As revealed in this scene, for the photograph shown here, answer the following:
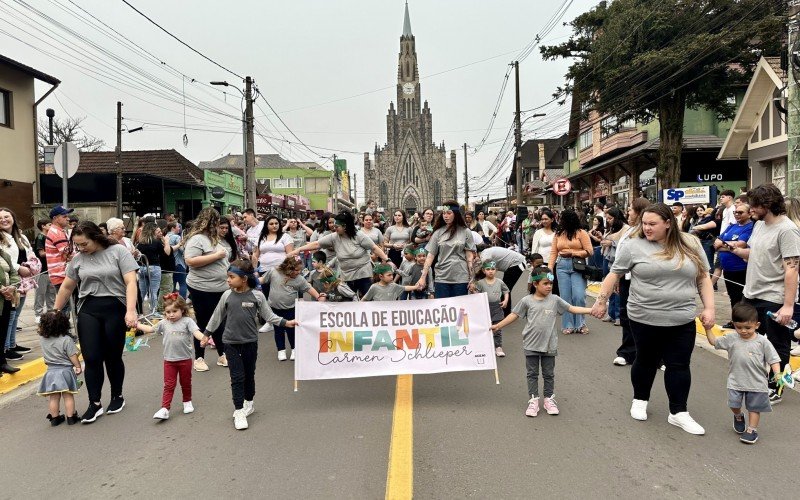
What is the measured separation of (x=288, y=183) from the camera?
7894 cm

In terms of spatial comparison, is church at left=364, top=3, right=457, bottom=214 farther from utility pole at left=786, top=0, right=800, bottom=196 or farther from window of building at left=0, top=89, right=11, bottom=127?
utility pole at left=786, top=0, right=800, bottom=196

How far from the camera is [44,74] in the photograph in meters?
20.9

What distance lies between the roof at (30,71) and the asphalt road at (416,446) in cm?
1767

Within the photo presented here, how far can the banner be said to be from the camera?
5.70 m

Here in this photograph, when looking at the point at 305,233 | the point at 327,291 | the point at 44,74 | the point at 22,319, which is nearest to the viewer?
the point at 327,291

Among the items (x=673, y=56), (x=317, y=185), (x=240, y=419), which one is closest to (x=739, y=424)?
(x=240, y=419)

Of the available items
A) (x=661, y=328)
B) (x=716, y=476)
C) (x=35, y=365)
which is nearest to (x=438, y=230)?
(x=661, y=328)

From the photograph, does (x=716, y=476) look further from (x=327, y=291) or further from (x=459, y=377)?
(x=327, y=291)

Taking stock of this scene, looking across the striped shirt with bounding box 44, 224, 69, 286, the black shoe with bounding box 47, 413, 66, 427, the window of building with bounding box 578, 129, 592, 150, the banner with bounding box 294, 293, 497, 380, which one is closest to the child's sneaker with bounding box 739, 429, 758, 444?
the banner with bounding box 294, 293, 497, 380

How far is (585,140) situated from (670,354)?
37060mm

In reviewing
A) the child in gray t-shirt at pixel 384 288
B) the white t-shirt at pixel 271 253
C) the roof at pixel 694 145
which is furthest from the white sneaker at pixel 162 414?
the roof at pixel 694 145

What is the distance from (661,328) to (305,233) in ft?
31.2

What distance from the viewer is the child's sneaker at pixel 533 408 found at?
496 cm

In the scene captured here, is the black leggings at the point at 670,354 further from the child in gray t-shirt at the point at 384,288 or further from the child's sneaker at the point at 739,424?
the child in gray t-shirt at the point at 384,288
